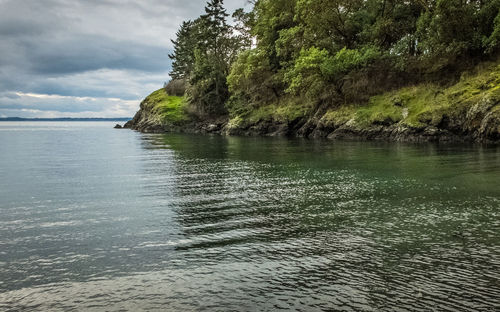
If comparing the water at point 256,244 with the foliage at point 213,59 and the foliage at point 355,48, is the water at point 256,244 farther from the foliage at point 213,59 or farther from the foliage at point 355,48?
the foliage at point 213,59

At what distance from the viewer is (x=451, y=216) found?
400 inches

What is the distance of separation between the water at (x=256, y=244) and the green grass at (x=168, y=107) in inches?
2578

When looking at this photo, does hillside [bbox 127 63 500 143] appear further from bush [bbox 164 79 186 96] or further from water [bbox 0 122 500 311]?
bush [bbox 164 79 186 96]

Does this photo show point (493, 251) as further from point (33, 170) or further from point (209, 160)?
point (33, 170)

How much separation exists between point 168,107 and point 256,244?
8081cm

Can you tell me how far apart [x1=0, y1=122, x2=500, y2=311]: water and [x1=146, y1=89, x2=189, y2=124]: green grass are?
65.5 m

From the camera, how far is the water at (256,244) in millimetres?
5836

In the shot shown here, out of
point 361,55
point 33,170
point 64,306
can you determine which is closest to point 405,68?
point 361,55

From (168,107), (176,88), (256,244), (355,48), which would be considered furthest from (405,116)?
(176,88)

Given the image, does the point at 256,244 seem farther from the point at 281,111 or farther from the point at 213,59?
the point at 213,59

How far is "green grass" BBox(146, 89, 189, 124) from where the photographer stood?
81875 mm

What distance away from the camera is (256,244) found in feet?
27.1

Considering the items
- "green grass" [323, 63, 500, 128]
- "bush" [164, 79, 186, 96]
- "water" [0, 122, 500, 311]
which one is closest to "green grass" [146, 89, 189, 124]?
"bush" [164, 79, 186, 96]

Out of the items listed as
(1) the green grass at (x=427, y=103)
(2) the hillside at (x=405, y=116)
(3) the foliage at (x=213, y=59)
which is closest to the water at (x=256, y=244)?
(2) the hillside at (x=405, y=116)
